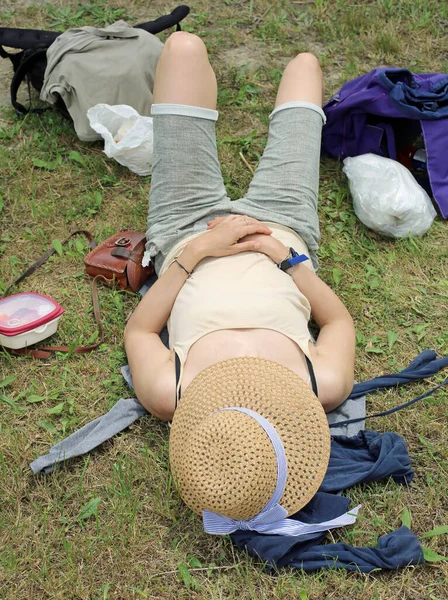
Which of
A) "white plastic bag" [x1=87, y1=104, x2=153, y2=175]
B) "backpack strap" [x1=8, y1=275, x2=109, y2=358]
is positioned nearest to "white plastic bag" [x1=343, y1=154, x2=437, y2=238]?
"white plastic bag" [x1=87, y1=104, x2=153, y2=175]

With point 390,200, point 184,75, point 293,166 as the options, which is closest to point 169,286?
point 293,166

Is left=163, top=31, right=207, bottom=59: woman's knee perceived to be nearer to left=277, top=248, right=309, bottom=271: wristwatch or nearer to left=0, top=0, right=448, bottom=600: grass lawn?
left=0, top=0, right=448, bottom=600: grass lawn

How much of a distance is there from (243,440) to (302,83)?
240cm

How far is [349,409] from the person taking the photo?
10.1ft

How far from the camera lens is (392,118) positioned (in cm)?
414

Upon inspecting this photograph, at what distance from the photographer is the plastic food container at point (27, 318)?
3.19m

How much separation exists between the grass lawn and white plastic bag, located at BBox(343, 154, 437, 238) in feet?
0.30

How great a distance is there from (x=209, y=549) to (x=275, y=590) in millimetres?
305

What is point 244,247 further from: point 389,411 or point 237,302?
point 389,411

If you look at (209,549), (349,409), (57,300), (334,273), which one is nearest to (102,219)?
(57,300)

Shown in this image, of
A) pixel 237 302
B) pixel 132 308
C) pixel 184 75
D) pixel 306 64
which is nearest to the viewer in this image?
pixel 237 302

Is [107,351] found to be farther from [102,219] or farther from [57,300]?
[102,219]

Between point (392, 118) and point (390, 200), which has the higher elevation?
point (392, 118)

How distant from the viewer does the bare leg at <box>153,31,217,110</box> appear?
3455 millimetres
